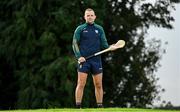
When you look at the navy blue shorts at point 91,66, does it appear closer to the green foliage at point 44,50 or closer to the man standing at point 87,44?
the man standing at point 87,44

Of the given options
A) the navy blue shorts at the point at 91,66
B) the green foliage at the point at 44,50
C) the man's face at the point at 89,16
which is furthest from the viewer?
the green foliage at the point at 44,50

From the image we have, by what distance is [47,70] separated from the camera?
24781mm

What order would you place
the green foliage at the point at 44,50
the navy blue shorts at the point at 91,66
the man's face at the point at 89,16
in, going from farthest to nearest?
the green foliage at the point at 44,50
the navy blue shorts at the point at 91,66
the man's face at the point at 89,16

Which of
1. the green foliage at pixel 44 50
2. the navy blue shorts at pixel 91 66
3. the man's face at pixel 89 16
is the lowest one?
the navy blue shorts at pixel 91 66

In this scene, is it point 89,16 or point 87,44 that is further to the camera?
point 87,44

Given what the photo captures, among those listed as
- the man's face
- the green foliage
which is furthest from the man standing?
the green foliage

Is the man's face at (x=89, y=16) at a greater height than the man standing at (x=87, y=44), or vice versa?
the man's face at (x=89, y=16)

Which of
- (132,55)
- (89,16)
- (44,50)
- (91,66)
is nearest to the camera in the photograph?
(89,16)

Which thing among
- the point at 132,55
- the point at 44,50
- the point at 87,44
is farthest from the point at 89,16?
the point at 132,55

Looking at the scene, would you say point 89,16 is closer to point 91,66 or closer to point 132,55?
point 91,66

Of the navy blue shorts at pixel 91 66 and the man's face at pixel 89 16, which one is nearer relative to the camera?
the man's face at pixel 89 16

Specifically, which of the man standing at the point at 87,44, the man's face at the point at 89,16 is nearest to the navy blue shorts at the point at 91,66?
the man standing at the point at 87,44

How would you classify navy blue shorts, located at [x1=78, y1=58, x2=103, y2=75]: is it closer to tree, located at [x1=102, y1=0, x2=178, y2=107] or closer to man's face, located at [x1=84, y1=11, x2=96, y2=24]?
man's face, located at [x1=84, y1=11, x2=96, y2=24]

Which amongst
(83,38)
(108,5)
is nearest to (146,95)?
(108,5)
